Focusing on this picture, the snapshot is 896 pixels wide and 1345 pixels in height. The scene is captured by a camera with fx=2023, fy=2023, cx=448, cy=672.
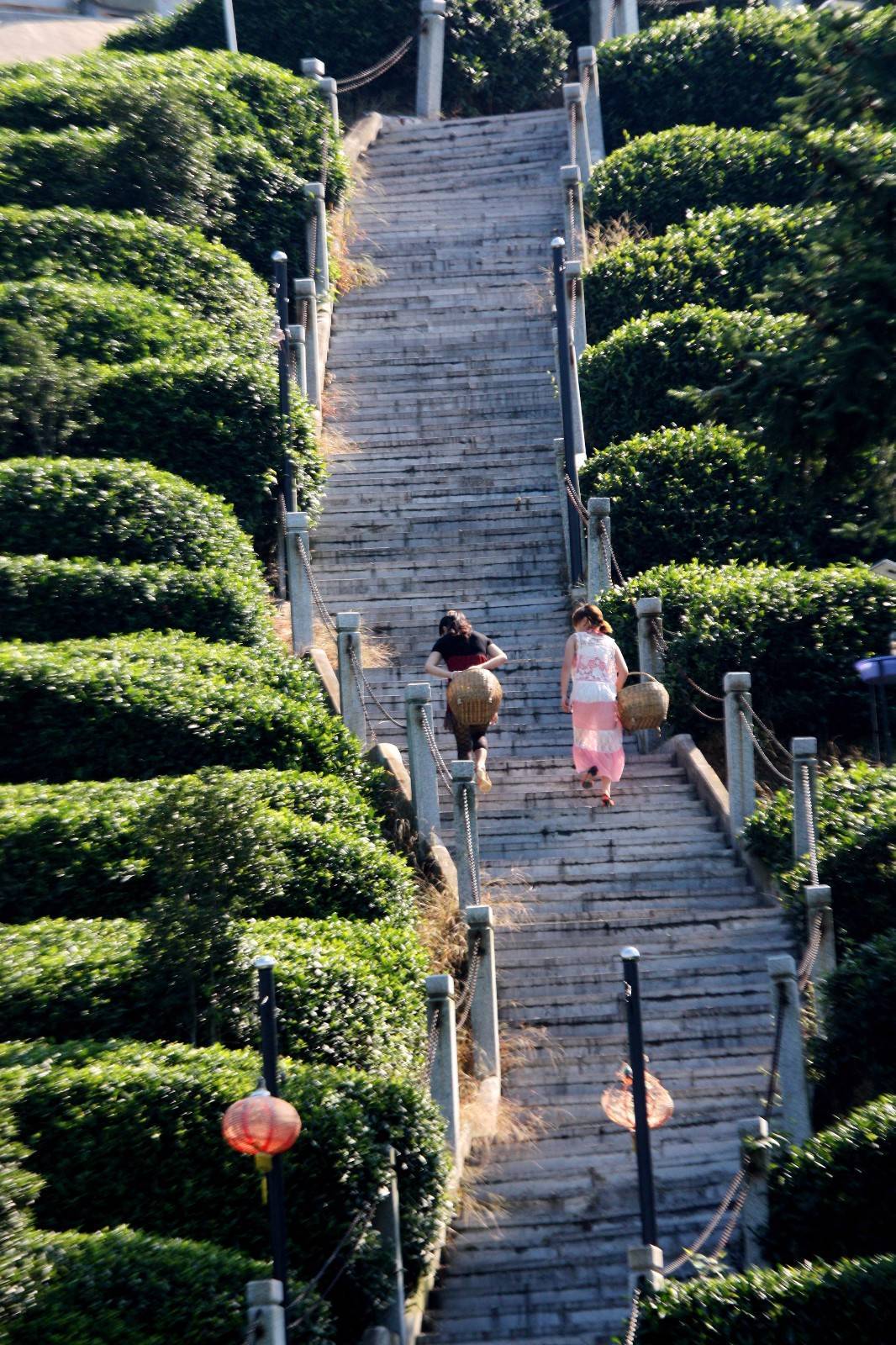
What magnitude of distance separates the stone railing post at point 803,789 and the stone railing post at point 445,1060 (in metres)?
2.81

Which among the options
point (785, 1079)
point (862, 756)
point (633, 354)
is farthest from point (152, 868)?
point (633, 354)

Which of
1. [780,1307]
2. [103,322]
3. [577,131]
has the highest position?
[577,131]

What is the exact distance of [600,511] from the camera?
16219mm

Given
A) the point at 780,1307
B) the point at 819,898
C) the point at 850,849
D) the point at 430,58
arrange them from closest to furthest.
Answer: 1. the point at 780,1307
2. the point at 819,898
3. the point at 850,849
4. the point at 430,58

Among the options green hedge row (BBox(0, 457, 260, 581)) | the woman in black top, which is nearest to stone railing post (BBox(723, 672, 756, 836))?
the woman in black top

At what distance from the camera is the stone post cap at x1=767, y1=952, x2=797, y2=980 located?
10.0 metres

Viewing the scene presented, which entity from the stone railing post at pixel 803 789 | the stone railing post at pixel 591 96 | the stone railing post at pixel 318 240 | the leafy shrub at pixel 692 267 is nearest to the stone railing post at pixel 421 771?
the stone railing post at pixel 803 789

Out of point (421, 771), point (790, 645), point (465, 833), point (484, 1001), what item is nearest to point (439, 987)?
point (484, 1001)

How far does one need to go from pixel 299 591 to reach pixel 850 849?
A: 5382 millimetres

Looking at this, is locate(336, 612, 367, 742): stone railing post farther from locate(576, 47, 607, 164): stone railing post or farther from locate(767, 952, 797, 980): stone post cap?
locate(576, 47, 607, 164): stone railing post

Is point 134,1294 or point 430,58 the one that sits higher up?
point 430,58

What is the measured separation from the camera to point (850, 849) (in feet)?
39.1

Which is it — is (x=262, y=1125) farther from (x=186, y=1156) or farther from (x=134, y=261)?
(x=134, y=261)

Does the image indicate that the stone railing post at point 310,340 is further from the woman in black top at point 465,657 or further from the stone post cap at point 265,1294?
the stone post cap at point 265,1294
